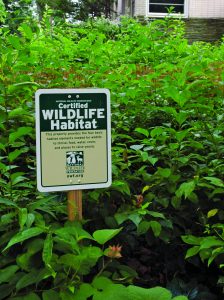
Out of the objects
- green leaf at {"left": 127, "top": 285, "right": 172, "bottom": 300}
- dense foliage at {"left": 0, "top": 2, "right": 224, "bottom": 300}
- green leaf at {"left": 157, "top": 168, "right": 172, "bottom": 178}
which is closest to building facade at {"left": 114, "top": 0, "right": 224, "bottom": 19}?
dense foliage at {"left": 0, "top": 2, "right": 224, "bottom": 300}

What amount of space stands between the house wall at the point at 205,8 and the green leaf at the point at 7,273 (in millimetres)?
16714

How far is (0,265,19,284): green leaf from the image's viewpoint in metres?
1.85

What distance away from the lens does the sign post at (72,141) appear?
2.05 m

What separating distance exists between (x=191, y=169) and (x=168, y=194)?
0.27 metres

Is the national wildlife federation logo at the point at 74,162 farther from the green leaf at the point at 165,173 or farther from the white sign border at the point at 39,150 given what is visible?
the green leaf at the point at 165,173

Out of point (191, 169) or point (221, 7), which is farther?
point (221, 7)

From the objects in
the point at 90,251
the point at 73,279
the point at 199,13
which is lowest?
the point at 73,279

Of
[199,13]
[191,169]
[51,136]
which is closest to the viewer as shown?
[51,136]

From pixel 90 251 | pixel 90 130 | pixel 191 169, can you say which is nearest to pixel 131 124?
pixel 191 169

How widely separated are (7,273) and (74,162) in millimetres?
539

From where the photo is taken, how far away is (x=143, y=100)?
356 centimetres

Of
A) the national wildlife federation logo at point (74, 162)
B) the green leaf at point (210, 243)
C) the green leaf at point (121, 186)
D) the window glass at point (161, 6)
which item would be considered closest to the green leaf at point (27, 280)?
the national wildlife federation logo at point (74, 162)

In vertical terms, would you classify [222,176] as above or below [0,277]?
above

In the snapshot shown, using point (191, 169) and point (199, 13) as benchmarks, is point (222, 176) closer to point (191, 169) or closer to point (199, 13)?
point (191, 169)
